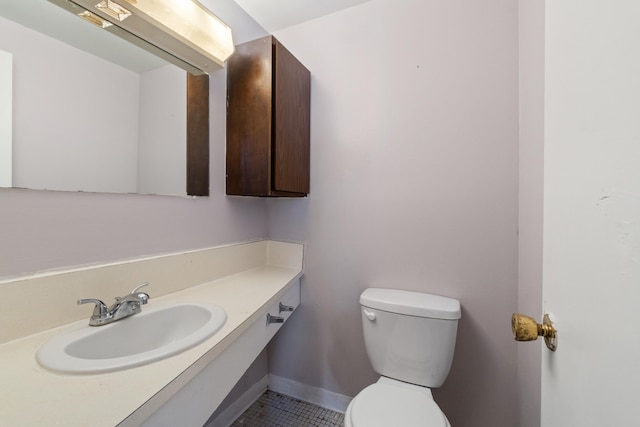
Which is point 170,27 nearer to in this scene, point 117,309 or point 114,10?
point 114,10

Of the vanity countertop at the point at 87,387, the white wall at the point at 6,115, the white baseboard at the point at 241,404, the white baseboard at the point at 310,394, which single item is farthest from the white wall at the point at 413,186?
the white wall at the point at 6,115

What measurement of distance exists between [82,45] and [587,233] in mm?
1421

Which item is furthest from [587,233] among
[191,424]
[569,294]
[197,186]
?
[197,186]

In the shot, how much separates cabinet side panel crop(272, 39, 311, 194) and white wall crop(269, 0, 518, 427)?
9cm

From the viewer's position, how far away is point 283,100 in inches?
50.3

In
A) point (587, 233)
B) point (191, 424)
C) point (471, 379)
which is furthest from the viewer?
point (471, 379)

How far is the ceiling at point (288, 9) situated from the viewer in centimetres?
140

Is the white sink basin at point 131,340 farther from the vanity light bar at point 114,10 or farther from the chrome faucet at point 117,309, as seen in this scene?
the vanity light bar at point 114,10

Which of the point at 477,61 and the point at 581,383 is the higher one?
the point at 477,61

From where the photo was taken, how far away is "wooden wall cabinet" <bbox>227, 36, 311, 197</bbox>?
1226 millimetres

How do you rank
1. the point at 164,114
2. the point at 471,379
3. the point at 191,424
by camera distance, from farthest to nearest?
the point at 471,379
the point at 164,114
the point at 191,424

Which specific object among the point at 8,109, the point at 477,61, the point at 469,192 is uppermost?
the point at 477,61

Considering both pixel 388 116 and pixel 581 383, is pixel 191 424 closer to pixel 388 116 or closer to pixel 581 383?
pixel 581 383

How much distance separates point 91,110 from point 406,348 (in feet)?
5.12
